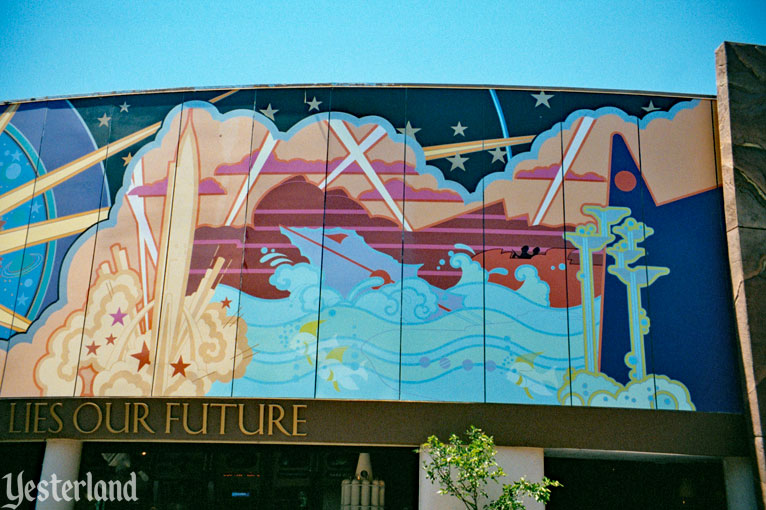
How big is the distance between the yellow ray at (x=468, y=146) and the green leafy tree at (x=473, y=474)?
6700 mm

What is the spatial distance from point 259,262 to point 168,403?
3.95 metres

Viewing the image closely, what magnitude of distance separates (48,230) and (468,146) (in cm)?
1105

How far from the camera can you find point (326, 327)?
17438 millimetres

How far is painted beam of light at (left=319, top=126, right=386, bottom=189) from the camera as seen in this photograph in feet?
60.0

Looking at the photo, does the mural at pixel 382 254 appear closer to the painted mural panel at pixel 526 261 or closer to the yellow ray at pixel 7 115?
the painted mural panel at pixel 526 261

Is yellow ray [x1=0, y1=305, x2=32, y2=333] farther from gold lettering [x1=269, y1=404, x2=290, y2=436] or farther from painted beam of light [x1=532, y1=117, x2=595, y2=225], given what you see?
painted beam of light [x1=532, y1=117, x2=595, y2=225]

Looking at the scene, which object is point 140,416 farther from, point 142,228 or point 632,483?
point 632,483

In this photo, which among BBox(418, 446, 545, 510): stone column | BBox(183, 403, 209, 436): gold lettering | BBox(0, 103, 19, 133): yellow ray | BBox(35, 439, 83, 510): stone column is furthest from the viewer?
BBox(0, 103, 19, 133): yellow ray

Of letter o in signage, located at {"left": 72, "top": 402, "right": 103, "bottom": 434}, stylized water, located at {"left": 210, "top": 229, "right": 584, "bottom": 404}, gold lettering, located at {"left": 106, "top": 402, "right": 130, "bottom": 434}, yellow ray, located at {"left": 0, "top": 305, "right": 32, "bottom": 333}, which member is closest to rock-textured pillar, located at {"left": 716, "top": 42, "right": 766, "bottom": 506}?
stylized water, located at {"left": 210, "top": 229, "right": 584, "bottom": 404}

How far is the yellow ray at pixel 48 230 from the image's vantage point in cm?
1892

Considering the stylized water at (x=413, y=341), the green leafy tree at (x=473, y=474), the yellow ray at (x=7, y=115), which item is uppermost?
the yellow ray at (x=7, y=115)

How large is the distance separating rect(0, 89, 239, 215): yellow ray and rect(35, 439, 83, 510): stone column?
6.38 meters

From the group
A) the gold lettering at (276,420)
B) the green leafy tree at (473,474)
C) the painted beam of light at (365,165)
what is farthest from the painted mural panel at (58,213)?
the green leafy tree at (473,474)

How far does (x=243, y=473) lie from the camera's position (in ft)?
60.7
